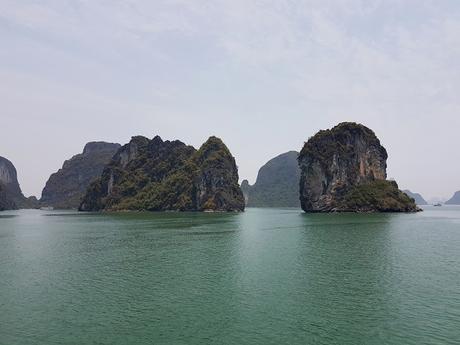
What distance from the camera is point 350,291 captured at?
112 feet

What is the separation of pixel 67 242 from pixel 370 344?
6449cm

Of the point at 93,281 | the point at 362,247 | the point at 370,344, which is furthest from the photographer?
the point at 362,247

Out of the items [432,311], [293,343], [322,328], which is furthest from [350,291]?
[293,343]

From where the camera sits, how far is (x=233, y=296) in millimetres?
33156

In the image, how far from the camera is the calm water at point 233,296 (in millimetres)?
24391

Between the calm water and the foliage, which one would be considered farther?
the foliage

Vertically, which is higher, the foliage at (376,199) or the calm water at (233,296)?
the foliage at (376,199)

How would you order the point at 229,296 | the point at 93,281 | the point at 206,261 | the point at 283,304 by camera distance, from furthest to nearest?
the point at 206,261
the point at 93,281
the point at 229,296
the point at 283,304

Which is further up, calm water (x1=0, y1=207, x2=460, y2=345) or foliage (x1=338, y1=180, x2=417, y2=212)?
foliage (x1=338, y1=180, x2=417, y2=212)

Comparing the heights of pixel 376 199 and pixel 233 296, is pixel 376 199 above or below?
above

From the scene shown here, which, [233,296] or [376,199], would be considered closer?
[233,296]

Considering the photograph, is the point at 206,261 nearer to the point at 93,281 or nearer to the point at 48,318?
the point at 93,281

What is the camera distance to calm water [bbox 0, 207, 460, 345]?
24391 mm

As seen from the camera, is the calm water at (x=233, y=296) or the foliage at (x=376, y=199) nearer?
the calm water at (x=233, y=296)
